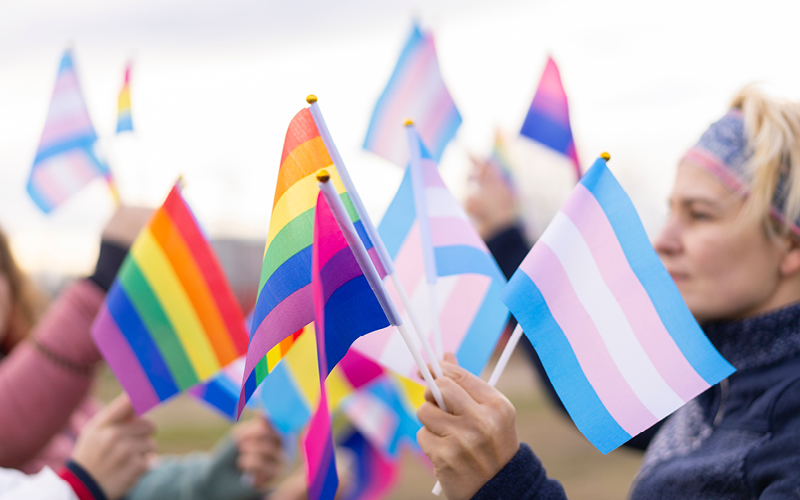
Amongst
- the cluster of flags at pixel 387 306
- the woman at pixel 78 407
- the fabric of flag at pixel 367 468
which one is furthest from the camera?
the fabric of flag at pixel 367 468

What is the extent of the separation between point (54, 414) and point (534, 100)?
2.01 metres

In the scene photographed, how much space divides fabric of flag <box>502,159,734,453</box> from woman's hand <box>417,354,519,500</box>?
0.49 feet

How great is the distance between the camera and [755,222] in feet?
4.24

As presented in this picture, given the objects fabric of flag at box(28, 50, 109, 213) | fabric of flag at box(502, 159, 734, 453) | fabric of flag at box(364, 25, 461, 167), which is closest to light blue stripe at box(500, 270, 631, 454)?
fabric of flag at box(502, 159, 734, 453)

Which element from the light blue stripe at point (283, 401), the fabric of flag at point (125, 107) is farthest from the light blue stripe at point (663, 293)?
the fabric of flag at point (125, 107)

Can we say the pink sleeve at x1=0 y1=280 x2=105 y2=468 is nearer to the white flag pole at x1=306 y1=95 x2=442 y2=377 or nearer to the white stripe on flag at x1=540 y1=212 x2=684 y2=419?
the white flag pole at x1=306 y1=95 x2=442 y2=377

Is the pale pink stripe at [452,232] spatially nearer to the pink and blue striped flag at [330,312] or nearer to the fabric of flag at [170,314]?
the pink and blue striped flag at [330,312]

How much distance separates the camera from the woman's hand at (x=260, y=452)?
81.4 inches

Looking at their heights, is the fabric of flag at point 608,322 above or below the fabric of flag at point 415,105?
below

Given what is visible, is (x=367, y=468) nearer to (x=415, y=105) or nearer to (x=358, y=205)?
(x=415, y=105)

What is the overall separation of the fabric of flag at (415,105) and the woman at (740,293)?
948mm

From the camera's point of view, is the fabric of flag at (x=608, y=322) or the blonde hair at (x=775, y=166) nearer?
the fabric of flag at (x=608, y=322)

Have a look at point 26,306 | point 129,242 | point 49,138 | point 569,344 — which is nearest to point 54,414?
point 129,242

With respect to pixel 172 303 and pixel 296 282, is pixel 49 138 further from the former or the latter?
pixel 296 282
